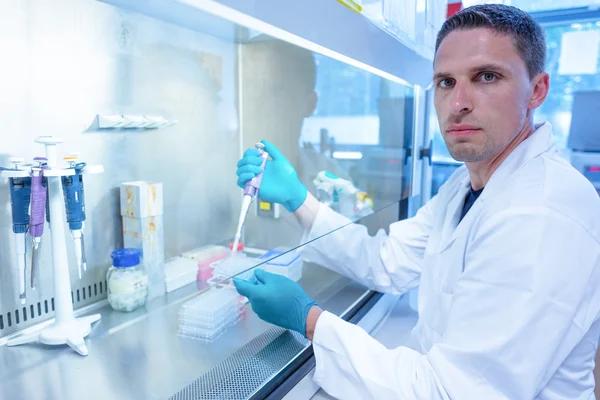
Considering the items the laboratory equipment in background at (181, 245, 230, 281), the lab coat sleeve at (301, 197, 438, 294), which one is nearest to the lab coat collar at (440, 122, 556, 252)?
the lab coat sleeve at (301, 197, 438, 294)

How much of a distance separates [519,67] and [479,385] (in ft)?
2.19

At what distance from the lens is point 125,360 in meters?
0.87

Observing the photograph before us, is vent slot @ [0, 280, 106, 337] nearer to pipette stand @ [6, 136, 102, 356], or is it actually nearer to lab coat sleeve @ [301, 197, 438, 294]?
pipette stand @ [6, 136, 102, 356]

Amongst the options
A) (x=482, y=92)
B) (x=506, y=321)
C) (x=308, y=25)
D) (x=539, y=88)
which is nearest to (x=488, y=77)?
(x=482, y=92)

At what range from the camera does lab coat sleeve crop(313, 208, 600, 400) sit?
76 centimetres

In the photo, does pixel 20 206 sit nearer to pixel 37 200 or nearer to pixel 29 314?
pixel 37 200

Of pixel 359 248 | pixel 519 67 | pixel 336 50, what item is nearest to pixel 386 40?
pixel 336 50

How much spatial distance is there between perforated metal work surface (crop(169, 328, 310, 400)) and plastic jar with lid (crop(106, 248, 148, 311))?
33cm

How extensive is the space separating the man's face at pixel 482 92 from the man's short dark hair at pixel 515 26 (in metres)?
0.02

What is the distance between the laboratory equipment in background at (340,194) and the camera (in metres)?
1.70

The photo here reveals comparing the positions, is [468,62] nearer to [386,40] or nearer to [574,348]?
[386,40]

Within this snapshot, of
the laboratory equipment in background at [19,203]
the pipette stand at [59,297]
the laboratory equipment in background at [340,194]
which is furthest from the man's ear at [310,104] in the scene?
the laboratory equipment in background at [19,203]

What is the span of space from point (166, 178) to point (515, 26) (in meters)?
1.00

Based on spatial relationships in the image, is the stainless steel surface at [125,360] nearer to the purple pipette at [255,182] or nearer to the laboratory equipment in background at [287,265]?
the laboratory equipment in background at [287,265]
